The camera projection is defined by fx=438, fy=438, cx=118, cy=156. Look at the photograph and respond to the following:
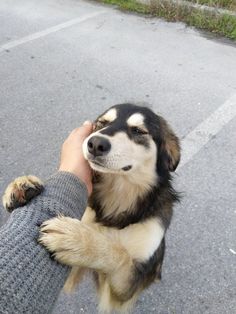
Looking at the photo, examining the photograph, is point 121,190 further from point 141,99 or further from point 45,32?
point 45,32

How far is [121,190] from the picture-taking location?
240cm

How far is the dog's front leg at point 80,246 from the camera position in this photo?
5.46 feet

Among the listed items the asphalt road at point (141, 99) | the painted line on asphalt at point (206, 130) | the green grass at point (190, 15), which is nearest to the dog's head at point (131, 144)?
the asphalt road at point (141, 99)

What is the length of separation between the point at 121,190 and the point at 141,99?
2.40m

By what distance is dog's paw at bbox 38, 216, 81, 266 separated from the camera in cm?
164

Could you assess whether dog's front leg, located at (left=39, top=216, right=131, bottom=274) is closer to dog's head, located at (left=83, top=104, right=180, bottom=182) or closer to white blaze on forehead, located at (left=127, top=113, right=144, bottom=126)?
dog's head, located at (left=83, top=104, right=180, bottom=182)

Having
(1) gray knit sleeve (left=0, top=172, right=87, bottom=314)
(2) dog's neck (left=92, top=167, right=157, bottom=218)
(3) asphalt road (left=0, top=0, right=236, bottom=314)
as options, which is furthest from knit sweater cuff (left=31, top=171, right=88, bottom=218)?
(3) asphalt road (left=0, top=0, right=236, bottom=314)

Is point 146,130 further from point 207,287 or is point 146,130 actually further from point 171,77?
point 171,77

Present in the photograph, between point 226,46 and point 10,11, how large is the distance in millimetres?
Result: 3476

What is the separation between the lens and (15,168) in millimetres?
3787

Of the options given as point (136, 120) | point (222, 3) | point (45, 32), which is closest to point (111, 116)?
point (136, 120)

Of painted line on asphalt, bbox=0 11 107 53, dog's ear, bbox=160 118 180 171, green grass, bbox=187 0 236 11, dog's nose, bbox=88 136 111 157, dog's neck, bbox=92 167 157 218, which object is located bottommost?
painted line on asphalt, bbox=0 11 107 53

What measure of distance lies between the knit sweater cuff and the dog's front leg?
0.13 ft

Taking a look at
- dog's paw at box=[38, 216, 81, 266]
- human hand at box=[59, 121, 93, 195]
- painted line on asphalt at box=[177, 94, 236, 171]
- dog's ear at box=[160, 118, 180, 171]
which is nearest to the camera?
dog's paw at box=[38, 216, 81, 266]
